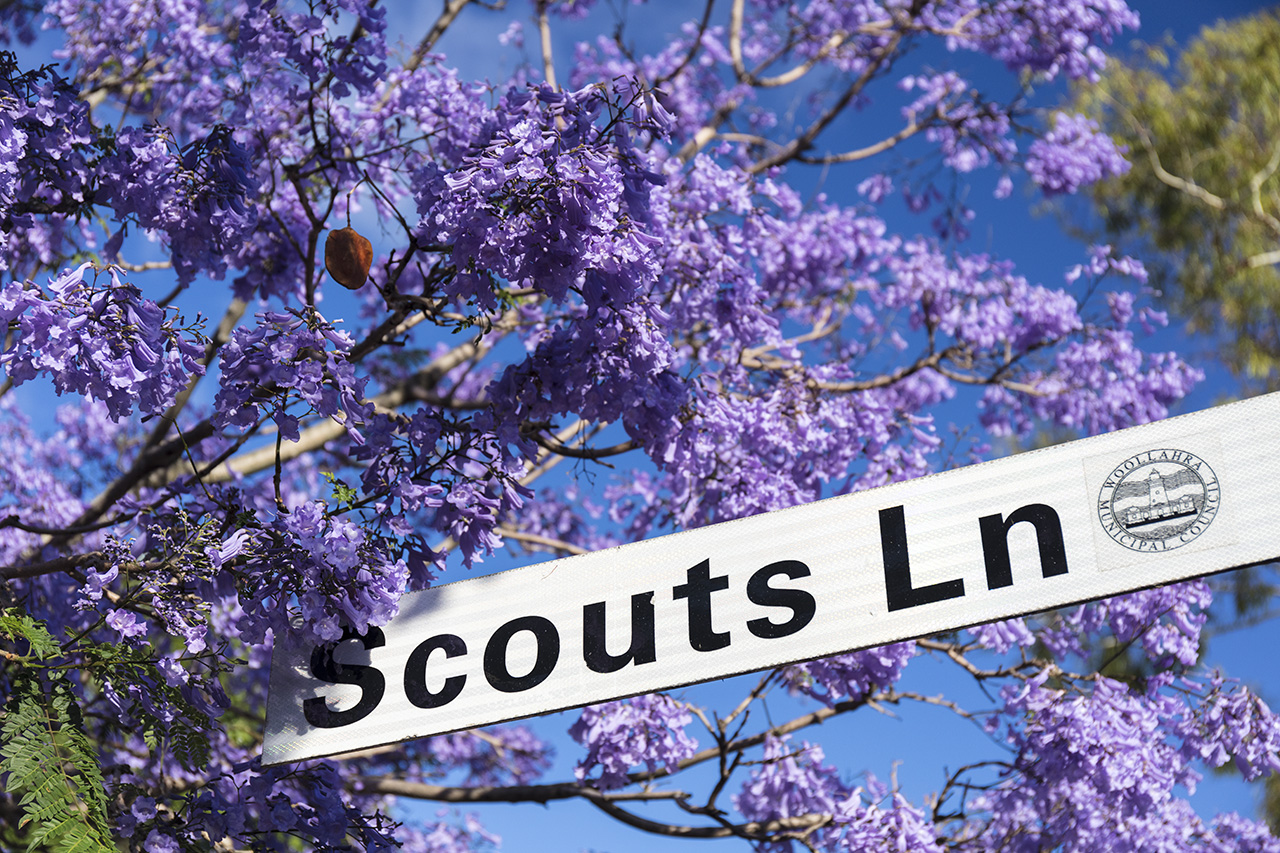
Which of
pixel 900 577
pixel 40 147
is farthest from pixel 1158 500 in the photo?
pixel 40 147

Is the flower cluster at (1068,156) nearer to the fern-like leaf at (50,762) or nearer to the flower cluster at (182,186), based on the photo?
the flower cluster at (182,186)

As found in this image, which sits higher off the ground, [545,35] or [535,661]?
[545,35]

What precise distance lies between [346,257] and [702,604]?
1.70 m

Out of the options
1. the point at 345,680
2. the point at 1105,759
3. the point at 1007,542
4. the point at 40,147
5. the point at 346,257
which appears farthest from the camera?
the point at 1105,759

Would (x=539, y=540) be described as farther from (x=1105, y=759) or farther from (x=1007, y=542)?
(x=1007, y=542)

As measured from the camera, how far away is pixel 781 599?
2.21 metres

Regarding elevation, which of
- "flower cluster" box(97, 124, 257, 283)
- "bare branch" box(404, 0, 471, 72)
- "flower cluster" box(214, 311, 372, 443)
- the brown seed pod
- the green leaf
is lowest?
the green leaf

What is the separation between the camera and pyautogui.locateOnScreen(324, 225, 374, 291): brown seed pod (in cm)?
341

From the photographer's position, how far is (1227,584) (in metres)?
12.5

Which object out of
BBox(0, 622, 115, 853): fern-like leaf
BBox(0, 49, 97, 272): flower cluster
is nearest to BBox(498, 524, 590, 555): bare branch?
BBox(0, 49, 97, 272): flower cluster

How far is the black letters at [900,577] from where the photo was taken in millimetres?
2088

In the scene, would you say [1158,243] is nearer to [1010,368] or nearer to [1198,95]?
[1198,95]

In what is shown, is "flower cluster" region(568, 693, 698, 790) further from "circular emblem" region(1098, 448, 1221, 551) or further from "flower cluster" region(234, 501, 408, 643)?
"circular emblem" region(1098, 448, 1221, 551)

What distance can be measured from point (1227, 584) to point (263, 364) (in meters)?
11.9
